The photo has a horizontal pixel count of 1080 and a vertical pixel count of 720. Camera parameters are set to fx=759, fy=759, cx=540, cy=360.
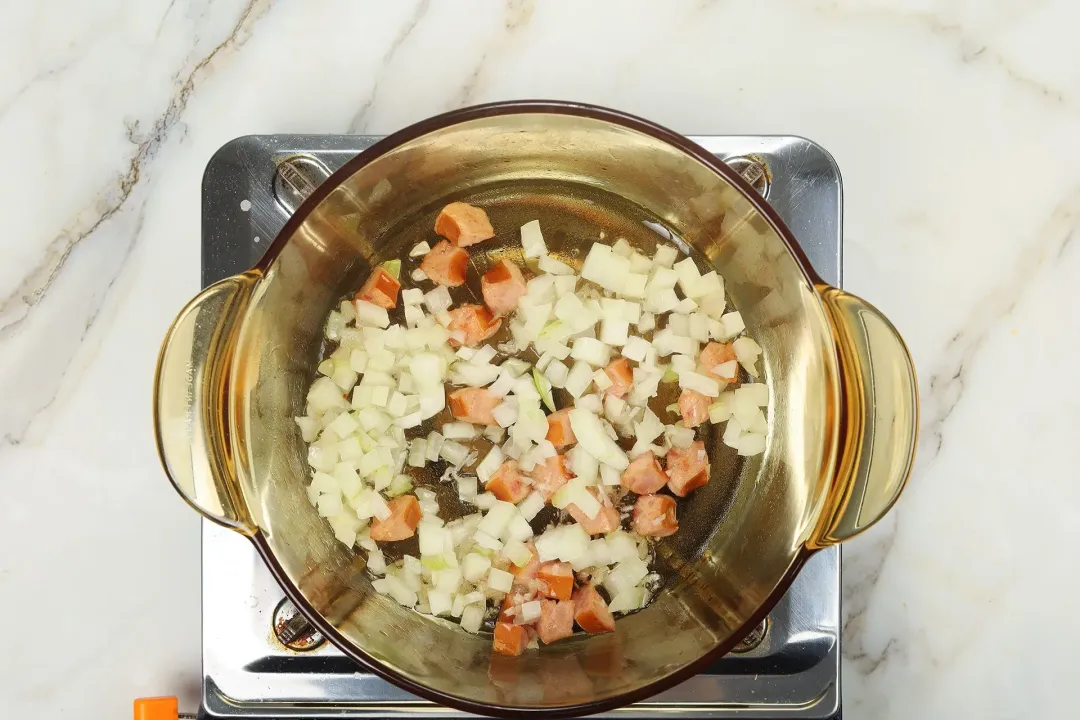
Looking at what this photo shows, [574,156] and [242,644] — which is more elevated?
[574,156]

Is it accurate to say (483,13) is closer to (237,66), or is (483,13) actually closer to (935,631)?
(237,66)

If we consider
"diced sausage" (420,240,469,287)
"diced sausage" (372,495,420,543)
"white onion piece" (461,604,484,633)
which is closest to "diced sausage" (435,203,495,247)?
"diced sausage" (420,240,469,287)

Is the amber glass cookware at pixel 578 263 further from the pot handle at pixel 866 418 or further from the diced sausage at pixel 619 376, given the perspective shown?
the diced sausage at pixel 619 376

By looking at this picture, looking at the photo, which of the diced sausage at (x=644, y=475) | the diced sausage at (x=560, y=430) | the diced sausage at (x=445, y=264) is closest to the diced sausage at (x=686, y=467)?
the diced sausage at (x=644, y=475)

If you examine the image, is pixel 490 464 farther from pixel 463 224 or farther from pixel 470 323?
pixel 463 224

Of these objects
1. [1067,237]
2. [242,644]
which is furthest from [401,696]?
[1067,237]

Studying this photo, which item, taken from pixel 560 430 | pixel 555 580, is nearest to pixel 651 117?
pixel 560 430
